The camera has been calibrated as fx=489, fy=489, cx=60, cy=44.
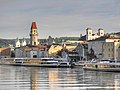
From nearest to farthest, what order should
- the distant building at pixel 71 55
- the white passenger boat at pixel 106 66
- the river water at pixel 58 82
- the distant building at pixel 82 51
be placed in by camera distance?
the river water at pixel 58 82 → the white passenger boat at pixel 106 66 → the distant building at pixel 82 51 → the distant building at pixel 71 55

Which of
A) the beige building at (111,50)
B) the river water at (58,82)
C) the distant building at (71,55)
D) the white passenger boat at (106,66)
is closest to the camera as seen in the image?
the river water at (58,82)

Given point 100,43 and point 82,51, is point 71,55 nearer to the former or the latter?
point 82,51

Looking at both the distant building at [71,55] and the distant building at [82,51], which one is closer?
the distant building at [82,51]

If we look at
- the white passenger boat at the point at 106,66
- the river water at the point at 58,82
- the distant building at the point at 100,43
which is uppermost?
the distant building at the point at 100,43

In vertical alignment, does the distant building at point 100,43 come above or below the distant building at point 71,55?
above

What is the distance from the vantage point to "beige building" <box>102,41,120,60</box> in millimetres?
130125

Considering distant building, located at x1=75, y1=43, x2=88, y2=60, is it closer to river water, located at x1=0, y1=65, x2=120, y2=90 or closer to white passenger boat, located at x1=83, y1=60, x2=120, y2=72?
white passenger boat, located at x1=83, y1=60, x2=120, y2=72

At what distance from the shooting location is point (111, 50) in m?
131

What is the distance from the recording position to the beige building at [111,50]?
130m

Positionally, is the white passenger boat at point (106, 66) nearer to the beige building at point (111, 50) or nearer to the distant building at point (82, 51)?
the beige building at point (111, 50)

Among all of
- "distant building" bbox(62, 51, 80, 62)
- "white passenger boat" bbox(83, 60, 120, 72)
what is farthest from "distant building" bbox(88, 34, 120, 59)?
"white passenger boat" bbox(83, 60, 120, 72)

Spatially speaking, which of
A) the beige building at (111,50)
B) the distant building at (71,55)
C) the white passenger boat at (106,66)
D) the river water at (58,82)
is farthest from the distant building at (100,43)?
the river water at (58,82)

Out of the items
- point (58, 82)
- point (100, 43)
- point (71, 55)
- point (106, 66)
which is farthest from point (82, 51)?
point (58, 82)

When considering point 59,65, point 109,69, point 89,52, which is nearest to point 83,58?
point 89,52
